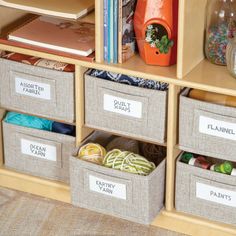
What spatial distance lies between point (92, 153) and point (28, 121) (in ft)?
0.95

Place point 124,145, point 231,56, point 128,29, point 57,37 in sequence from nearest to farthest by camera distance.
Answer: point 231,56
point 128,29
point 57,37
point 124,145

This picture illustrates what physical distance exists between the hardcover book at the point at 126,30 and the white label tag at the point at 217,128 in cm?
27

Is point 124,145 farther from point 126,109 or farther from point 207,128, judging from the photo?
point 207,128

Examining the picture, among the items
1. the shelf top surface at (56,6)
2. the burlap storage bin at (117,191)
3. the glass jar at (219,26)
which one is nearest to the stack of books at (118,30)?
the shelf top surface at (56,6)

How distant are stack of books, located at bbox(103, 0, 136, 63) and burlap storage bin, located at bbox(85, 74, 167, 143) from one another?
0.08m

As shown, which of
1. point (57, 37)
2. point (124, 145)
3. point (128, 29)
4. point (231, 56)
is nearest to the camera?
point (231, 56)

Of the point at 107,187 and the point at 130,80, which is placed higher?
the point at 130,80

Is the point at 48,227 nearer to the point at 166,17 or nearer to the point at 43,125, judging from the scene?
the point at 43,125

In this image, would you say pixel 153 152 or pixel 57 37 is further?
pixel 153 152

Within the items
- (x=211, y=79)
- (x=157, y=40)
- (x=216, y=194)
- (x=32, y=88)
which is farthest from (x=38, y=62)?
(x=216, y=194)

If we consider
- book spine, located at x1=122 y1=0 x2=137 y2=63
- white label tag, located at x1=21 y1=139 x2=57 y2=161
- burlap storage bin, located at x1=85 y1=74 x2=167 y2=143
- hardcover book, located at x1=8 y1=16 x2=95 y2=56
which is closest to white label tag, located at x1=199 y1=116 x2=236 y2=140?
burlap storage bin, located at x1=85 y1=74 x2=167 y2=143

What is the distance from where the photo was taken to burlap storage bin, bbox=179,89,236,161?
6.52 feet

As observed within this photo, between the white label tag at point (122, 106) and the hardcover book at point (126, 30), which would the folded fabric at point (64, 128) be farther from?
the hardcover book at point (126, 30)

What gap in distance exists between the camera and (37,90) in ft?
7.32
